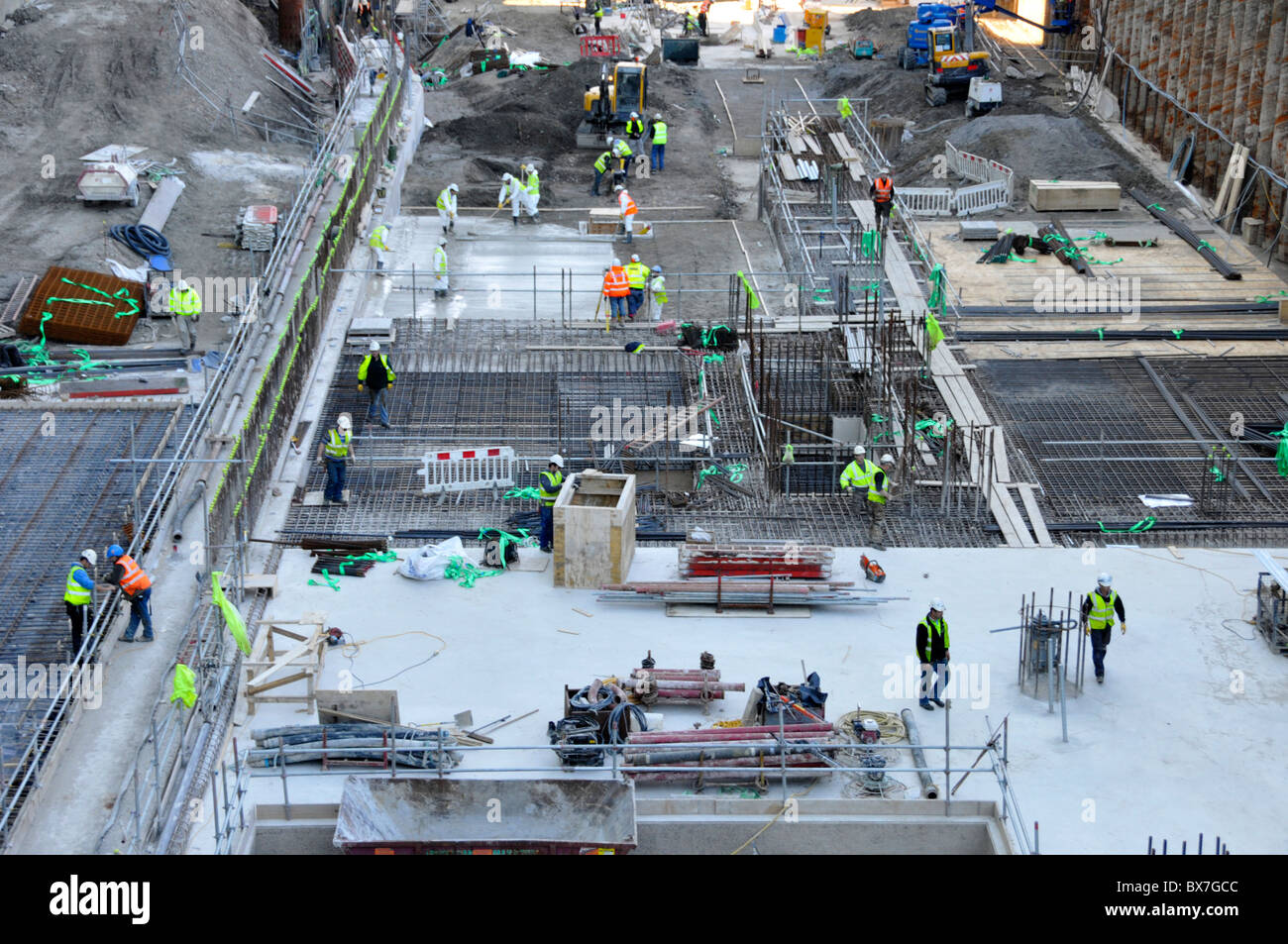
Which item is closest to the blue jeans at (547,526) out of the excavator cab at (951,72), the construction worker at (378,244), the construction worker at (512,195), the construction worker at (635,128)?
the construction worker at (378,244)

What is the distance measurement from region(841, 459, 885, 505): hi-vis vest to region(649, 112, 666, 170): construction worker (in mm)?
20894

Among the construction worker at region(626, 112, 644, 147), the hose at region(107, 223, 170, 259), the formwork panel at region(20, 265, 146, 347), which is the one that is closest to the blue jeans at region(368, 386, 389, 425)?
the formwork panel at region(20, 265, 146, 347)

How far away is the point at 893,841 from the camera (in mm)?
16391

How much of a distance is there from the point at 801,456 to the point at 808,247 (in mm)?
9933

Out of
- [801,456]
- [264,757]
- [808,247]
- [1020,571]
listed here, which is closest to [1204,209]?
[808,247]

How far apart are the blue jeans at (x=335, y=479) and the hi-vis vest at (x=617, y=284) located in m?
8.19

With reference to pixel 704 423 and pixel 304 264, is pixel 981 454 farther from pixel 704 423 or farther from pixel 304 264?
pixel 304 264

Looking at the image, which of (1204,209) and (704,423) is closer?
(704,423)

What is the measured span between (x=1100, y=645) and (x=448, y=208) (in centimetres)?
2032

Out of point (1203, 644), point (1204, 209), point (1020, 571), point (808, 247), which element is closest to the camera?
point (1203, 644)

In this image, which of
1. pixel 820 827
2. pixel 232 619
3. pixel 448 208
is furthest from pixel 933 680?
pixel 448 208

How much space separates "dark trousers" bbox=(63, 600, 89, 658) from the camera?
61.2 feet

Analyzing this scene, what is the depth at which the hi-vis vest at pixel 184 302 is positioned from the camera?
28719 millimetres
